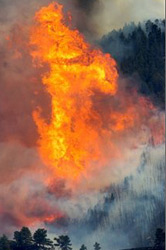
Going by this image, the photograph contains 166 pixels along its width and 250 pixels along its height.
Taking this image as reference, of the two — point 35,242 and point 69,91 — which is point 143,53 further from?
point 35,242

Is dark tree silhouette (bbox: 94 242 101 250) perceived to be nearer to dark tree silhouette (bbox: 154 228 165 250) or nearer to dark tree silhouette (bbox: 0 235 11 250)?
dark tree silhouette (bbox: 154 228 165 250)

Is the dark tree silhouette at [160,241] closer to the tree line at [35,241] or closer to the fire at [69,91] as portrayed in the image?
the tree line at [35,241]

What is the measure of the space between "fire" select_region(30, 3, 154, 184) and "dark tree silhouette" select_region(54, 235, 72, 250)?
1491 cm

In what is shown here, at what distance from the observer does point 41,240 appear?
132 m

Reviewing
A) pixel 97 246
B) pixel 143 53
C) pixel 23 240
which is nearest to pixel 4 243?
pixel 23 240

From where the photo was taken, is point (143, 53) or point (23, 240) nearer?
point (23, 240)

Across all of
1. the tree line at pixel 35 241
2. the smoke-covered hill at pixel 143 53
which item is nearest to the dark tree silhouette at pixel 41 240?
the tree line at pixel 35 241

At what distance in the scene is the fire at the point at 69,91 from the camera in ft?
449

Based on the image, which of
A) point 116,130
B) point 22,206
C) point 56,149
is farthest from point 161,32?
point 22,206

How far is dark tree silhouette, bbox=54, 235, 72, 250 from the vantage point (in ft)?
431

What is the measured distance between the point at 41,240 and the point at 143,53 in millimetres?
65742

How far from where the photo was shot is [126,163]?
482 feet

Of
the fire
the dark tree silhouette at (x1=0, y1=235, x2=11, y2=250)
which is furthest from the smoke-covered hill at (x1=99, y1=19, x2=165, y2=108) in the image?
the dark tree silhouette at (x1=0, y1=235, x2=11, y2=250)

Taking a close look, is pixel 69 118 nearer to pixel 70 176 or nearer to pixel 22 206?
pixel 70 176
